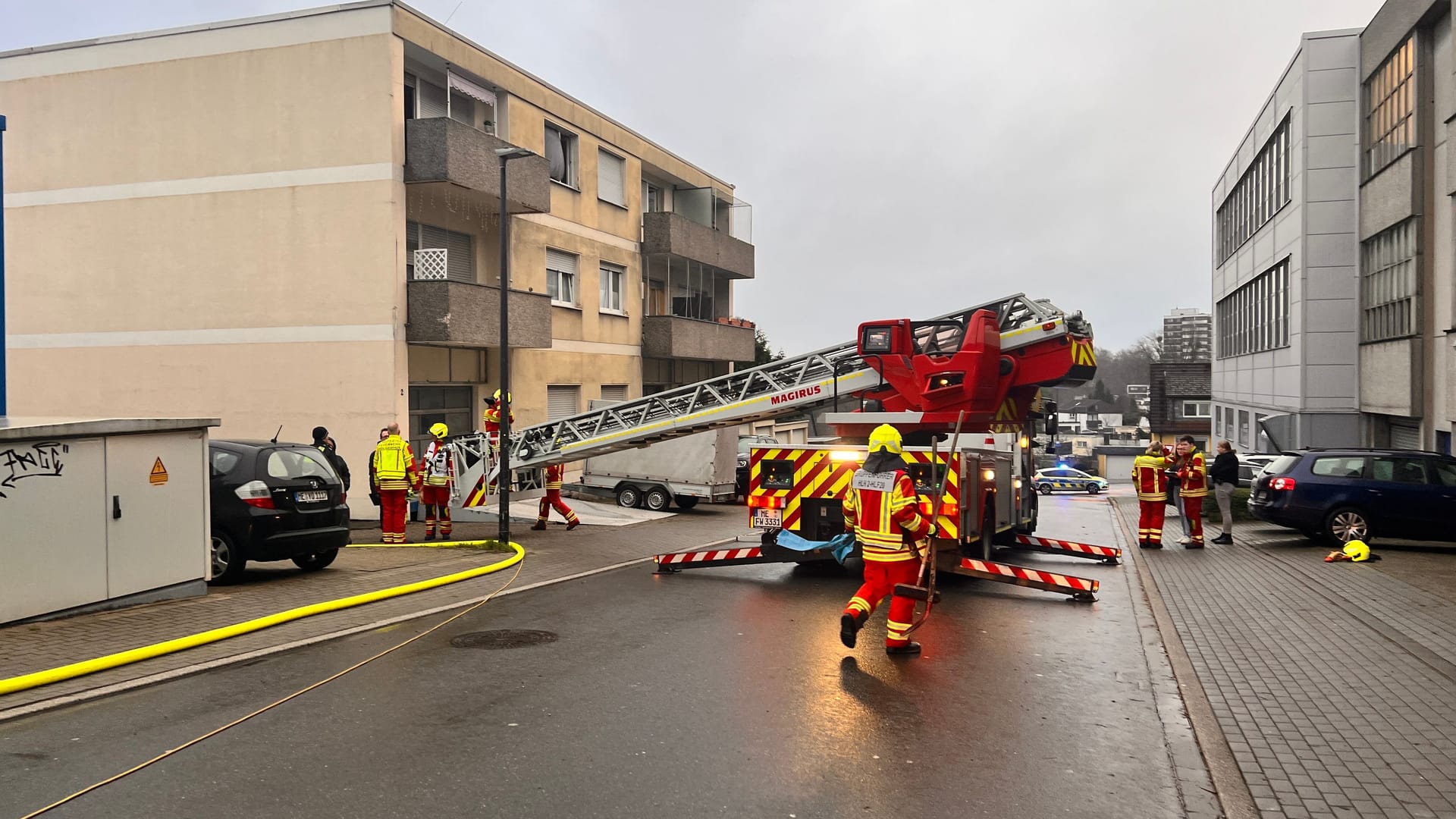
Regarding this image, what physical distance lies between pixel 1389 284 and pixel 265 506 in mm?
22773

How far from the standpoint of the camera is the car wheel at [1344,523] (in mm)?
14461

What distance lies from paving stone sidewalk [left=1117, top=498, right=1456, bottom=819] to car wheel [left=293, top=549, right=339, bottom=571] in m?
8.99

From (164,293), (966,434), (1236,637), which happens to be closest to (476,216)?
(164,293)

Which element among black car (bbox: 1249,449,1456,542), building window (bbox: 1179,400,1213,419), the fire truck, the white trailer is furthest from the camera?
building window (bbox: 1179,400,1213,419)

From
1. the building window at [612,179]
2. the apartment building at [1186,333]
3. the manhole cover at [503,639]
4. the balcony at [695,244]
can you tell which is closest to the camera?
the manhole cover at [503,639]

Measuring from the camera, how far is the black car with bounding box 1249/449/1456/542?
14195mm

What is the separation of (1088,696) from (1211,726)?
2.98 feet

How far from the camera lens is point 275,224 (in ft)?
66.9

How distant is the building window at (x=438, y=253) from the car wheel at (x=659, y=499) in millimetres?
5867

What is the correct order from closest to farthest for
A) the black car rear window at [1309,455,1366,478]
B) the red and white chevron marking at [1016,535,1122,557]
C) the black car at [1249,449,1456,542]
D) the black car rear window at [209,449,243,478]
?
the black car rear window at [209,449,243,478] < the red and white chevron marking at [1016,535,1122,557] < the black car at [1249,449,1456,542] < the black car rear window at [1309,455,1366,478]

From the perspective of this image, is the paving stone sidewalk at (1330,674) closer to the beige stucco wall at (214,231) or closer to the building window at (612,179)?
the beige stucco wall at (214,231)

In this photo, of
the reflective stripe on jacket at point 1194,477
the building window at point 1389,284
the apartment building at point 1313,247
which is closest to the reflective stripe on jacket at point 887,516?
the reflective stripe on jacket at point 1194,477

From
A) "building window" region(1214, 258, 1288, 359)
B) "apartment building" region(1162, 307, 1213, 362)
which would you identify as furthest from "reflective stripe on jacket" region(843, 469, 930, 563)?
"apartment building" region(1162, 307, 1213, 362)

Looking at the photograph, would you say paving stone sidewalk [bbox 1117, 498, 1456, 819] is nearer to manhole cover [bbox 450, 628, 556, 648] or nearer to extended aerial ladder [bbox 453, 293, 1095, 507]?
extended aerial ladder [bbox 453, 293, 1095, 507]
